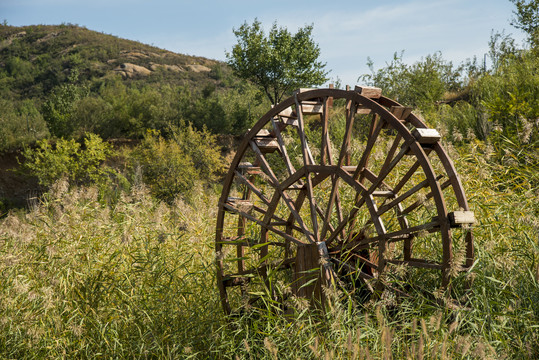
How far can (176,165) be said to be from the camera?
19938 millimetres

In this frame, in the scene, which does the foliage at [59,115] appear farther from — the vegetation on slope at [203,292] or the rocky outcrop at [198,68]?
the rocky outcrop at [198,68]

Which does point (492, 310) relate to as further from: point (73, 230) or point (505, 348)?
point (73, 230)

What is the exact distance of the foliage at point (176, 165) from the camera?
64.0ft

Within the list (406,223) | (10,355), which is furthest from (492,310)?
(10,355)

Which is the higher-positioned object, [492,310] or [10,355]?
[492,310]

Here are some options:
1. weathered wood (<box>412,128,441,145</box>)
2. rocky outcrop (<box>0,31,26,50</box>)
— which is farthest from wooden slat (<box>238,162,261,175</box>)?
rocky outcrop (<box>0,31,26,50</box>)

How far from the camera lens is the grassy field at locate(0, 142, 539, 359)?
11.7 feet

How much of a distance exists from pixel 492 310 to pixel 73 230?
4106 millimetres

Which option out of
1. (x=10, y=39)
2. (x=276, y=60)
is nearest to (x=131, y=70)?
(x=10, y=39)

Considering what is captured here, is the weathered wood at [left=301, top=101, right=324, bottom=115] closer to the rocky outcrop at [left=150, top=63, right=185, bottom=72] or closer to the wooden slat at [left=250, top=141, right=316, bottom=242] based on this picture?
the wooden slat at [left=250, top=141, right=316, bottom=242]

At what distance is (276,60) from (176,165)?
9937mm

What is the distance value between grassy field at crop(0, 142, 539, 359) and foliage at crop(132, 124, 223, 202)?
41.1 feet

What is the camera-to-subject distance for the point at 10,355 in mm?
4473

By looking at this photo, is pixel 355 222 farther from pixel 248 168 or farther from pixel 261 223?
pixel 248 168
